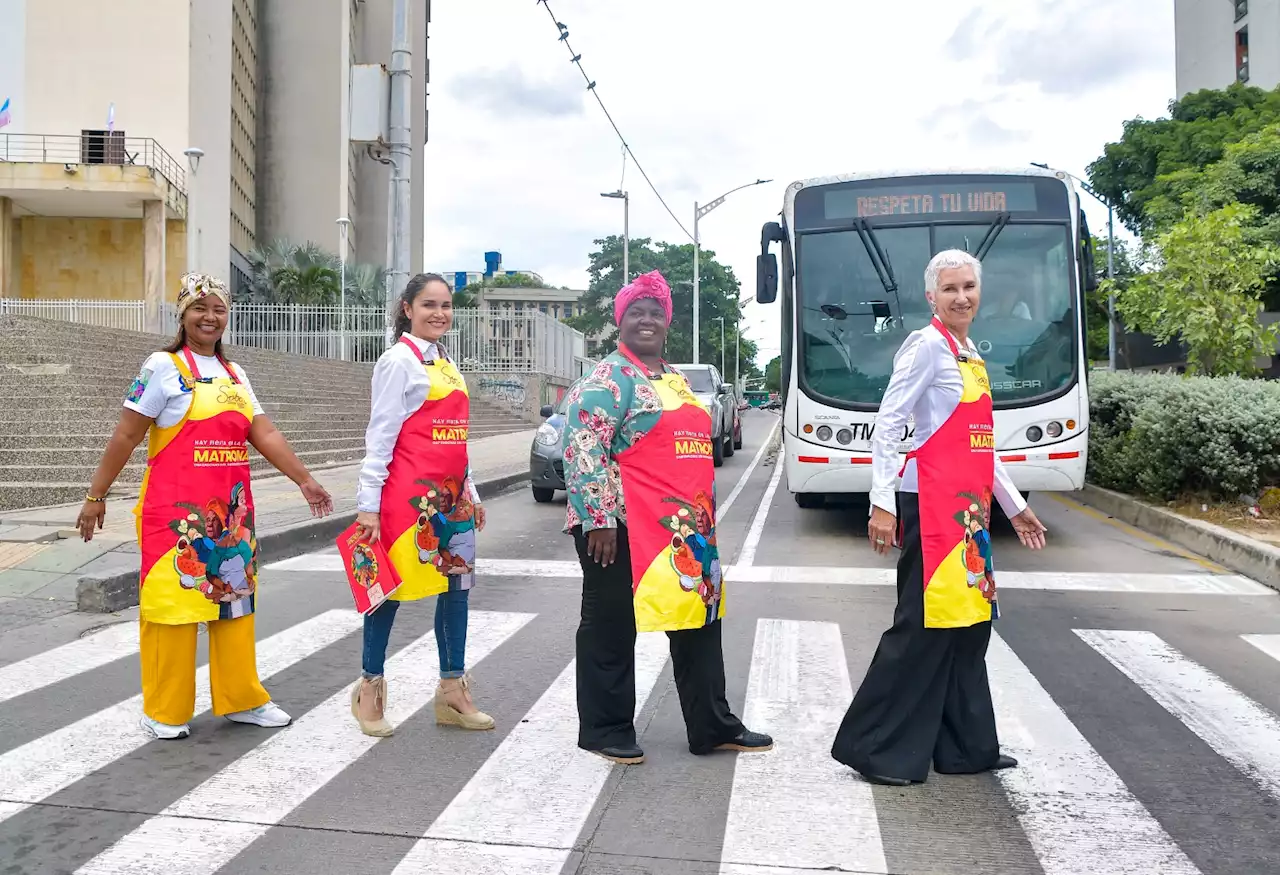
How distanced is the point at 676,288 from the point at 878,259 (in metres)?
64.8

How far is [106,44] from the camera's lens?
3806 centimetres

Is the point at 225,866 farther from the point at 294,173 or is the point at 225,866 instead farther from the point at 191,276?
the point at 294,173

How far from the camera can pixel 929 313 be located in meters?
9.61

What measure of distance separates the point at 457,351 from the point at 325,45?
29.1 meters

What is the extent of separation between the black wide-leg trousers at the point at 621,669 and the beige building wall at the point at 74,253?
35.6 m

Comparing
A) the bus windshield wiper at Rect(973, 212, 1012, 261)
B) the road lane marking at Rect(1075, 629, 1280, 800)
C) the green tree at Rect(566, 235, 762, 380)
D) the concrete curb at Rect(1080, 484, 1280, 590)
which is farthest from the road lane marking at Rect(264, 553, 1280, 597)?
the green tree at Rect(566, 235, 762, 380)

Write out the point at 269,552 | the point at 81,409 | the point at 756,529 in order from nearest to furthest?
the point at 269,552 → the point at 756,529 → the point at 81,409

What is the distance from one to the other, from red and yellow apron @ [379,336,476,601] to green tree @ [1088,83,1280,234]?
3520 cm

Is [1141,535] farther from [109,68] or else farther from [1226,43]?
[1226,43]

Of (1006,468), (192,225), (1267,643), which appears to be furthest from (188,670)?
(192,225)

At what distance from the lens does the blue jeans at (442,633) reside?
439cm

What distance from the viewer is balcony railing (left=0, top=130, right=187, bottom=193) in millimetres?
37344

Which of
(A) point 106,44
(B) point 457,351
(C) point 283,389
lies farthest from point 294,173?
(C) point 283,389

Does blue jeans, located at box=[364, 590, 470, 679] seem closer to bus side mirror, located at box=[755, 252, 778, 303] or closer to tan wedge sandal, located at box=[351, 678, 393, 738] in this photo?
tan wedge sandal, located at box=[351, 678, 393, 738]
